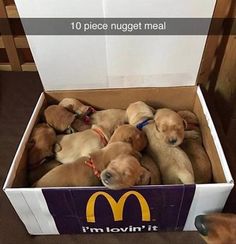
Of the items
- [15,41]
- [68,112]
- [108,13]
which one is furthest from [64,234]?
[15,41]

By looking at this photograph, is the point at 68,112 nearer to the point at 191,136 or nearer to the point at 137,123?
the point at 137,123

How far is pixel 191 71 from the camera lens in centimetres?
91

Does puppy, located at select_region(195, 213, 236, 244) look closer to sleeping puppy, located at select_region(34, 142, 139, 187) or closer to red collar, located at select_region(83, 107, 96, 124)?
sleeping puppy, located at select_region(34, 142, 139, 187)

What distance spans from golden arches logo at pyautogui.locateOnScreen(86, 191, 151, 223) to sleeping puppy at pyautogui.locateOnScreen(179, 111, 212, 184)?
0.17m

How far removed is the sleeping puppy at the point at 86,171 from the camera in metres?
0.67

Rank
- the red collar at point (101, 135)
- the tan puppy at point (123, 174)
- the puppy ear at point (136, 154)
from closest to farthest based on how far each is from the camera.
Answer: the tan puppy at point (123, 174)
the puppy ear at point (136, 154)
the red collar at point (101, 135)

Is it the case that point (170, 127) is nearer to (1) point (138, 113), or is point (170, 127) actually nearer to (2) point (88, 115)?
(1) point (138, 113)

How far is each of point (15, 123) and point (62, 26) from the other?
14.3 inches

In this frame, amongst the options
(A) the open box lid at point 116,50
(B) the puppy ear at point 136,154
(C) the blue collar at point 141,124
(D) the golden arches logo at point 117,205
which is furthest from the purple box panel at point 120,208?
(A) the open box lid at point 116,50

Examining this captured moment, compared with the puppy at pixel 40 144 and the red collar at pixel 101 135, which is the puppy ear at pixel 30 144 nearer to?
the puppy at pixel 40 144

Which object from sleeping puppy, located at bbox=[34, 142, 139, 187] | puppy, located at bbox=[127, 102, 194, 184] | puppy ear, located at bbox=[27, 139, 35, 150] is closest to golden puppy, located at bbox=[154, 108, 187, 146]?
Result: puppy, located at bbox=[127, 102, 194, 184]

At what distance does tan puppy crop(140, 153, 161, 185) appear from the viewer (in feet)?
2.31

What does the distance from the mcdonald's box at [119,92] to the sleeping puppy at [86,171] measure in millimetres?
58

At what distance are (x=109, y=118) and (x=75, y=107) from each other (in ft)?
0.34
